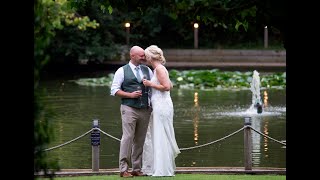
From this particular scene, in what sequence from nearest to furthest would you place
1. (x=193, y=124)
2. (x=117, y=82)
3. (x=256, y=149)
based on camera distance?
(x=117, y=82), (x=256, y=149), (x=193, y=124)

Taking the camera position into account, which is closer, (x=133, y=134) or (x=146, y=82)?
(x=146, y=82)

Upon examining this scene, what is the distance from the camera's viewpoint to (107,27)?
50844 mm

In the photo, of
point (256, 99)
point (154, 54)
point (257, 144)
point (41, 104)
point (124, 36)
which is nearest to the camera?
point (41, 104)

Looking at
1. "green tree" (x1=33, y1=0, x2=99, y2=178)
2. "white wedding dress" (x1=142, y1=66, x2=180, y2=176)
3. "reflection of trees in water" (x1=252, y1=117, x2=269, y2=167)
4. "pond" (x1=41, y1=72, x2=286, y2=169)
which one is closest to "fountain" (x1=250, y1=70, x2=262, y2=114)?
"pond" (x1=41, y1=72, x2=286, y2=169)

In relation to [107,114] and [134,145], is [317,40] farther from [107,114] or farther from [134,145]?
[107,114]

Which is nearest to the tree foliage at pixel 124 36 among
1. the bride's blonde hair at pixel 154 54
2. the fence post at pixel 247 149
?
the fence post at pixel 247 149

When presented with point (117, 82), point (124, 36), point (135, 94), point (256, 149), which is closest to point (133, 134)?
point (135, 94)

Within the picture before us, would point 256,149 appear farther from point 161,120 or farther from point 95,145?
point 161,120

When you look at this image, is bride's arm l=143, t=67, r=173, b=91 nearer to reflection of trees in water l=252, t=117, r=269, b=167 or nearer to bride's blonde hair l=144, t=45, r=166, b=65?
bride's blonde hair l=144, t=45, r=166, b=65

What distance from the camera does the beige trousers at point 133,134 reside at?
10508 millimetres

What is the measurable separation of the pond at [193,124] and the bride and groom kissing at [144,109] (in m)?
0.99

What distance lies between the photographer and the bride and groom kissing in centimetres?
1047

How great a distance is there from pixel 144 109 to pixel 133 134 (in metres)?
0.32

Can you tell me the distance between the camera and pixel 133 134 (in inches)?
416
